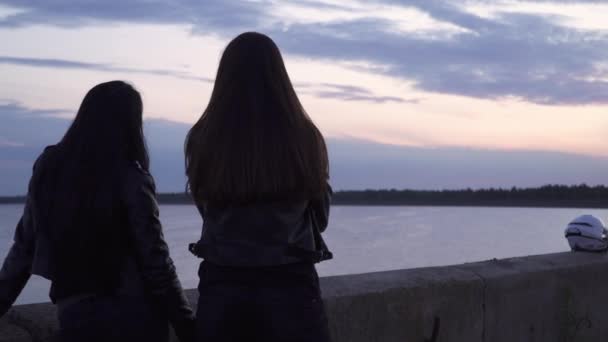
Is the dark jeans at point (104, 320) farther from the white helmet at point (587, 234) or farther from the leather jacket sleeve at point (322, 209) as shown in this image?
the white helmet at point (587, 234)

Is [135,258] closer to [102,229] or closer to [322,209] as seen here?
[102,229]

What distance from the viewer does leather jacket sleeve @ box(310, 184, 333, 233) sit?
314 cm

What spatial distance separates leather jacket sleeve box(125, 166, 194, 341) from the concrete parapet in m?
0.53

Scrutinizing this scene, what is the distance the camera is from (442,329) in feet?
16.0

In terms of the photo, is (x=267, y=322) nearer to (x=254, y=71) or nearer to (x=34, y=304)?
(x=254, y=71)

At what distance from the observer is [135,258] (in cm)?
312

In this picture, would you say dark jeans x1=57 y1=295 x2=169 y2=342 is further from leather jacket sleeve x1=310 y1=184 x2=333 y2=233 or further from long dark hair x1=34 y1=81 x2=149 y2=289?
leather jacket sleeve x1=310 y1=184 x2=333 y2=233

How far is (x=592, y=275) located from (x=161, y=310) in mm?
3825

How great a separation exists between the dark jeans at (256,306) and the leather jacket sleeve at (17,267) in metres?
0.68

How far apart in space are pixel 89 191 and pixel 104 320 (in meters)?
0.43

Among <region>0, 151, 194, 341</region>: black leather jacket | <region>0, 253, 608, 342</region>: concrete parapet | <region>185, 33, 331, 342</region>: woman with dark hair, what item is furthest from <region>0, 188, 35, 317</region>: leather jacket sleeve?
<region>185, 33, 331, 342</region>: woman with dark hair

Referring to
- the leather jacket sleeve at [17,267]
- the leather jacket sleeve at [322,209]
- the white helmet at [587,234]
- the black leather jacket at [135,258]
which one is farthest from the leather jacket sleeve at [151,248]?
the white helmet at [587,234]

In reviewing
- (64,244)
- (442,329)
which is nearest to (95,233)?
(64,244)

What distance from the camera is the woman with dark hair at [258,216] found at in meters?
3.00
